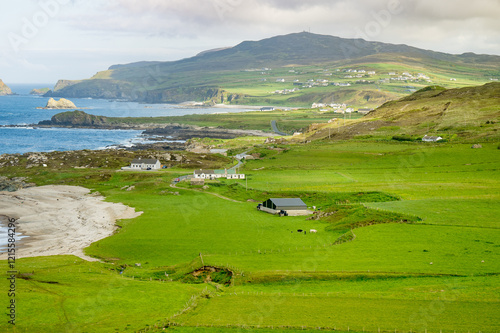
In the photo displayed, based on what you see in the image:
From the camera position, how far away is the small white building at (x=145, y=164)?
12250cm

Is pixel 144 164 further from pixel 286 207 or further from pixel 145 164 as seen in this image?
pixel 286 207

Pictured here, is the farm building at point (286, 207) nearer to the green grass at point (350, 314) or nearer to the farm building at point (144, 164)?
the green grass at point (350, 314)

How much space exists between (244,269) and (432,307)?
58.2 ft

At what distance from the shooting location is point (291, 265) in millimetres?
46188

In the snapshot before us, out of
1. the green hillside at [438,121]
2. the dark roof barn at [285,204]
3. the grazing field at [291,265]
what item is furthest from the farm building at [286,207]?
the green hillside at [438,121]

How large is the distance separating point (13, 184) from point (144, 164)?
31.6 m

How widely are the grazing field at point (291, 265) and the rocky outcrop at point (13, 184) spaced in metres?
23.7

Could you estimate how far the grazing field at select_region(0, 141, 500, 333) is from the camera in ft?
107

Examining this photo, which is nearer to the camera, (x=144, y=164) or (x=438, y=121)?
(x=144, y=164)

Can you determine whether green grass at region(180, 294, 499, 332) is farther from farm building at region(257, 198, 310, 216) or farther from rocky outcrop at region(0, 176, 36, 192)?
rocky outcrop at region(0, 176, 36, 192)

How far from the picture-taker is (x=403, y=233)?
182ft

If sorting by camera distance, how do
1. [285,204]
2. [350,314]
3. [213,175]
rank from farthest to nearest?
[213,175]
[285,204]
[350,314]

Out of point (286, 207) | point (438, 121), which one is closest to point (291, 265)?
point (286, 207)

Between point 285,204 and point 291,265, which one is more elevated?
point 291,265
